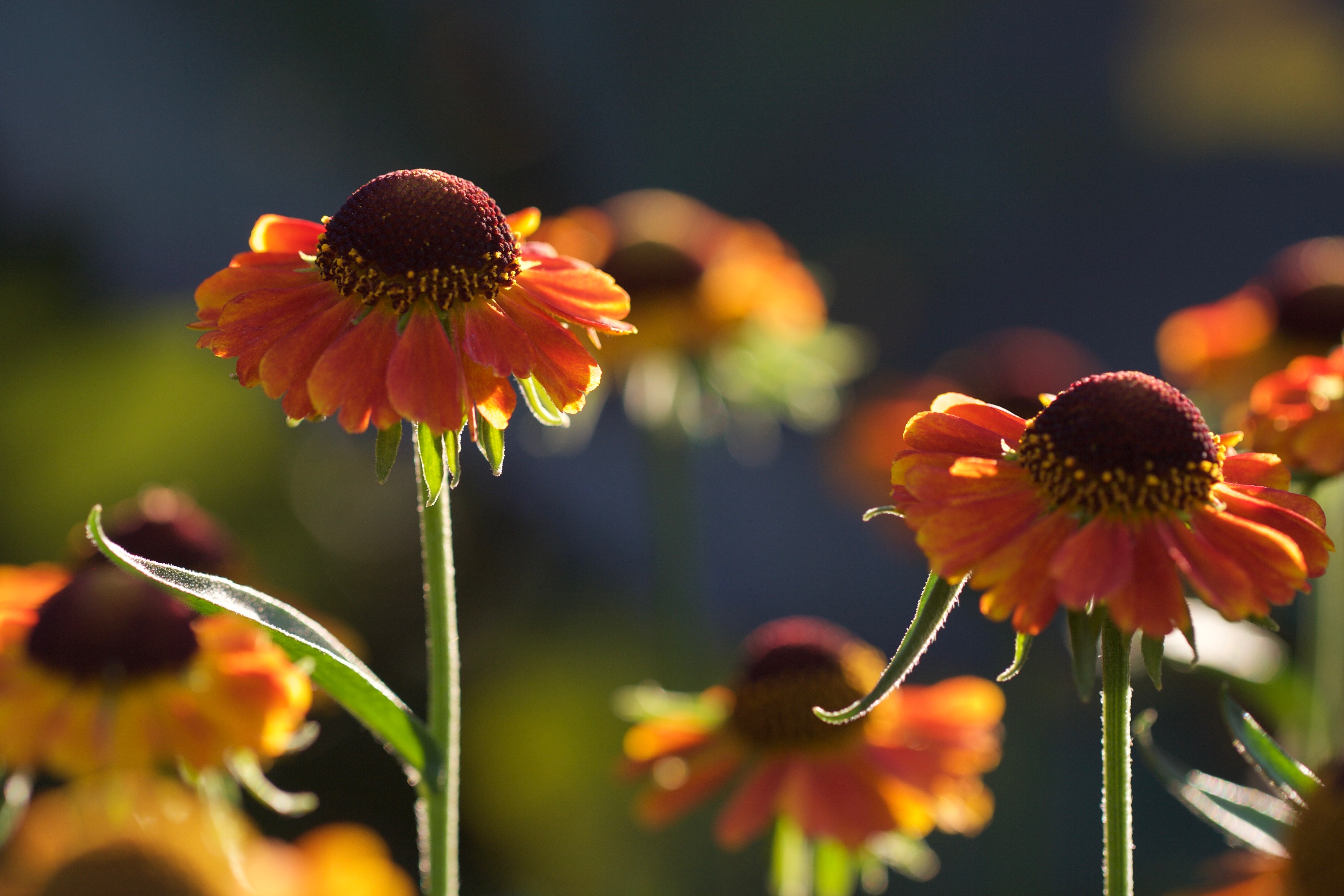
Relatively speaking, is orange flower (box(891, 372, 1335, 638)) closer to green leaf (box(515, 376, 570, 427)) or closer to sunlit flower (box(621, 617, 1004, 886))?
green leaf (box(515, 376, 570, 427))

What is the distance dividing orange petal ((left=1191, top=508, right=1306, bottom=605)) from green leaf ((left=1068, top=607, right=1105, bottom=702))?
9cm

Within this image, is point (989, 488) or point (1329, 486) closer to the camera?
point (989, 488)

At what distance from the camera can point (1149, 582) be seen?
0.67m

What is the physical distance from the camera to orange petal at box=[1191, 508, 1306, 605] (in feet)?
2.20

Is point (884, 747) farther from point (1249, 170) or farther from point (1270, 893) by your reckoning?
point (1249, 170)

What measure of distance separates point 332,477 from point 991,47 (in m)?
2.68

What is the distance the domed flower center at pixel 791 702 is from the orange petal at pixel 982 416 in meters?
0.49

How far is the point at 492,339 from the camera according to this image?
2.59 feet

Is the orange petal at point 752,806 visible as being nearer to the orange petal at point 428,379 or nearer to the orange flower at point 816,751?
the orange flower at point 816,751

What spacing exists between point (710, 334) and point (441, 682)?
Result: 134cm

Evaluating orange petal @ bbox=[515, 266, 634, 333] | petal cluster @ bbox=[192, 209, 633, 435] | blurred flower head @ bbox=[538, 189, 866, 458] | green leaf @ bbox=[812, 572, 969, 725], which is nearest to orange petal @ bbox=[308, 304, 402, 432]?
petal cluster @ bbox=[192, 209, 633, 435]

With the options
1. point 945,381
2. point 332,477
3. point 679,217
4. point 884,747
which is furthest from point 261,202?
point 884,747

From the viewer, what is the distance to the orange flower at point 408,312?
0.74 metres

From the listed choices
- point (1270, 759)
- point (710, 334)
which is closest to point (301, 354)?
point (1270, 759)
